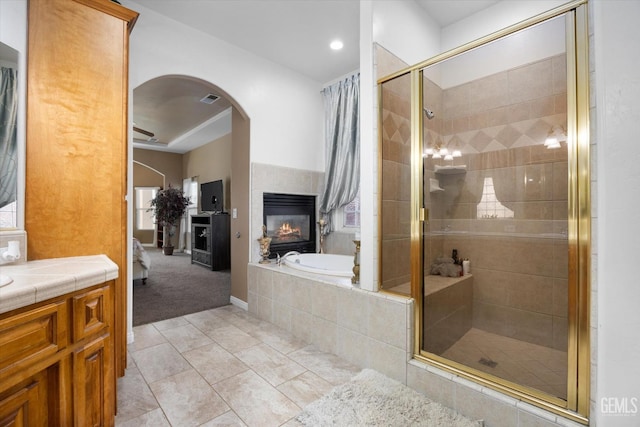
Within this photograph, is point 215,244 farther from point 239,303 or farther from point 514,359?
point 514,359

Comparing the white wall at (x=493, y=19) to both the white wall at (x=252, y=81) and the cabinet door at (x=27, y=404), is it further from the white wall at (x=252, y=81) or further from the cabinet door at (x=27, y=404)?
the cabinet door at (x=27, y=404)

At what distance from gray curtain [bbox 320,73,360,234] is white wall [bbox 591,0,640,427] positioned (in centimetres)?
246

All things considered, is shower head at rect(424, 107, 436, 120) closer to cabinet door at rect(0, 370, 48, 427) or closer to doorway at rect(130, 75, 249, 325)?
doorway at rect(130, 75, 249, 325)

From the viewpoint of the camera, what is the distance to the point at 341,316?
89.3 inches

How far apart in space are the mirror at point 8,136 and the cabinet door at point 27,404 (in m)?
0.97

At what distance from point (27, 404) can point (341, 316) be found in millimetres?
1743

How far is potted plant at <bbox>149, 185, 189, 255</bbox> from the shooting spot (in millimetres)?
7750

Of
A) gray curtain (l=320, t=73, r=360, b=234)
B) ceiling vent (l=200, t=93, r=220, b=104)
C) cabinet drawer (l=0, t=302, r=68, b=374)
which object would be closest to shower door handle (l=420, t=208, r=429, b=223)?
gray curtain (l=320, t=73, r=360, b=234)

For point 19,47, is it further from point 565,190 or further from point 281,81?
point 565,190

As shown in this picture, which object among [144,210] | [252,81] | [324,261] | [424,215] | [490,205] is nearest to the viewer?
[424,215]

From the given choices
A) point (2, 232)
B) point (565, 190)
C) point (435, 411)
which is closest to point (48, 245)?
point (2, 232)

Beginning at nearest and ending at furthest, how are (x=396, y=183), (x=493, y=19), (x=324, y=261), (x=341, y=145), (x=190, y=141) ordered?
(x=396, y=183)
(x=493, y=19)
(x=324, y=261)
(x=341, y=145)
(x=190, y=141)

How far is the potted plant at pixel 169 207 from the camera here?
25.4 ft

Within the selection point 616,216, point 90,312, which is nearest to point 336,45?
point 616,216
